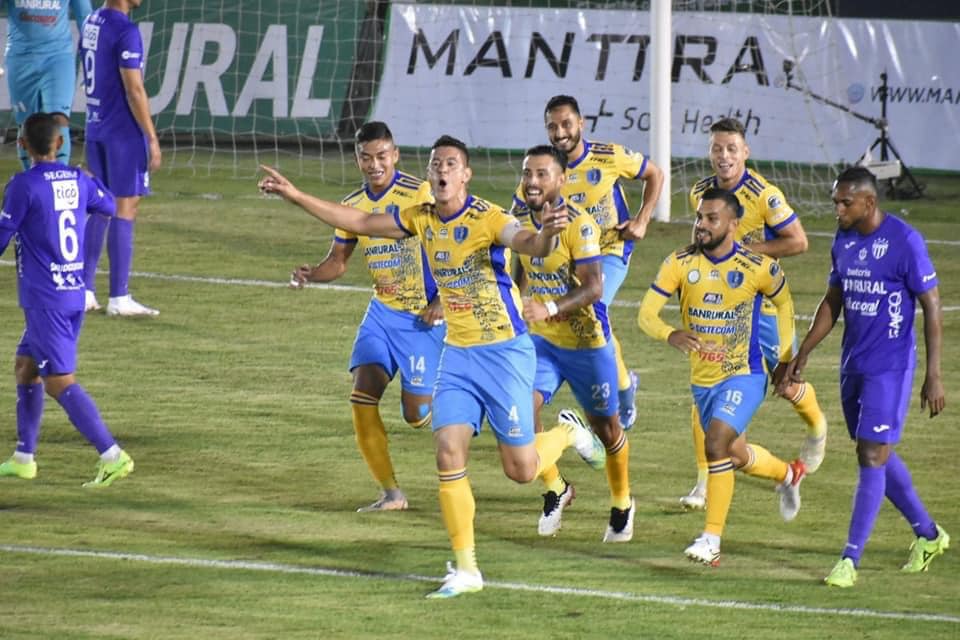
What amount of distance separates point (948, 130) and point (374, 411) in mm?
14531

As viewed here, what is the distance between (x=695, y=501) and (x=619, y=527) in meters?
0.76

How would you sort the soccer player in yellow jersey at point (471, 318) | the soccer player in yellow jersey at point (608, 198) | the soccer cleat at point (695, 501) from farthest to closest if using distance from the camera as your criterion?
1. the soccer player in yellow jersey at point (608, 198)
2. the soccer cleat at point (695, 501)
3. the soccer player in yellow jersey at point (471, 318)

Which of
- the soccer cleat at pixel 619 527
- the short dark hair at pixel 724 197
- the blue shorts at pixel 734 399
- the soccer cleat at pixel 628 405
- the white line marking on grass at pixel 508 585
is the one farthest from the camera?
the soccer cleat at pixel 628 405

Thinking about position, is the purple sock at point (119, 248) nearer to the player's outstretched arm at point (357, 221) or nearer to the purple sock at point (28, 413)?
the purple sock at point (28, 413)

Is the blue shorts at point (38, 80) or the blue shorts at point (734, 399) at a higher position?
the blue shorts at point (38, 80)

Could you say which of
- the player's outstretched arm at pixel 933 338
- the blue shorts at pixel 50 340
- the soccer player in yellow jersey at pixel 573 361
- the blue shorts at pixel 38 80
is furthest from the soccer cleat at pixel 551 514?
the blue shorts at pixel 38 80

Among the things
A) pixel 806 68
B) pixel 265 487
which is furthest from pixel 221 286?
pixel 806 68

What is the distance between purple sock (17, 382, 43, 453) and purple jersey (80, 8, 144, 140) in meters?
5.09

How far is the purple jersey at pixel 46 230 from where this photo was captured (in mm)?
9484

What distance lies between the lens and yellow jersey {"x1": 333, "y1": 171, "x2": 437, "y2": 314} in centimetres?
938

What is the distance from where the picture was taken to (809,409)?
10.0 m

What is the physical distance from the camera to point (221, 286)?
16234 mm

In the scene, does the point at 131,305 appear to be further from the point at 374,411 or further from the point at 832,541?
the point at 832,541

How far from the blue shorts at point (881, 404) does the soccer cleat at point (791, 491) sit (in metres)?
0.86
